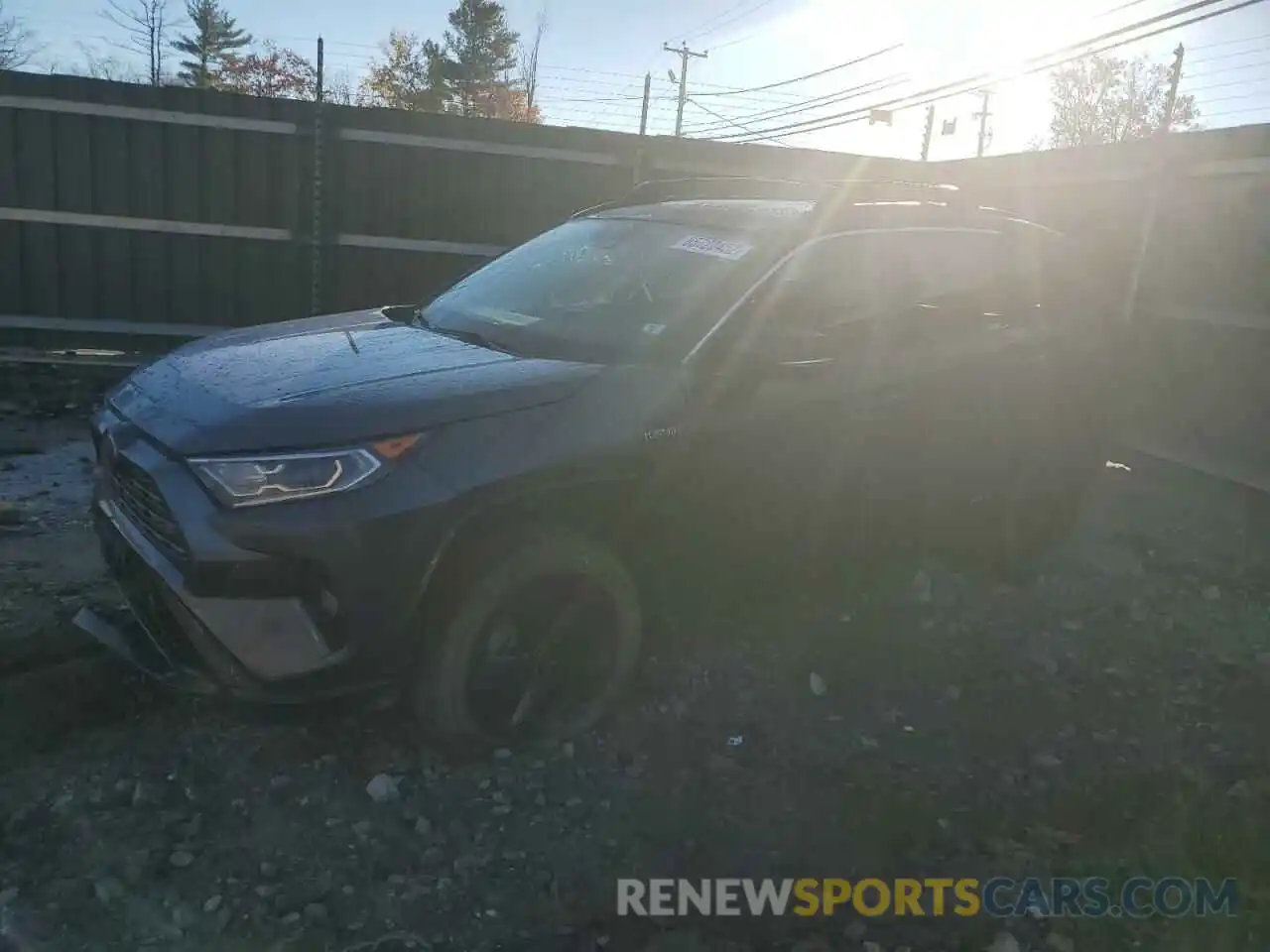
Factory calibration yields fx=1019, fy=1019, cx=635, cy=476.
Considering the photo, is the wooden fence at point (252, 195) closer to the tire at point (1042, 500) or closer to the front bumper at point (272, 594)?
the tire at point (1042, 500)

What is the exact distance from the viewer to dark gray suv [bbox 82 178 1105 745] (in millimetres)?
2625

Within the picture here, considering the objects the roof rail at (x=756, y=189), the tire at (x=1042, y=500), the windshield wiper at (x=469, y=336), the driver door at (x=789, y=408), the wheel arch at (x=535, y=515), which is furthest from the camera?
the tire at (x=1042, y=500)

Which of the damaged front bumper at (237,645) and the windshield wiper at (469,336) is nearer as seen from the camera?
the damaged front bumper at (237,645)

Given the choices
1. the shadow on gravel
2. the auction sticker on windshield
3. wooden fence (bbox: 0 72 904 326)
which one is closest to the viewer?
the shadow on gravel

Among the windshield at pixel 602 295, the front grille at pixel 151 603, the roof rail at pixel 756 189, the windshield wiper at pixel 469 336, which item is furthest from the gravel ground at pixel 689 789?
the roof rail at pixel 756 189

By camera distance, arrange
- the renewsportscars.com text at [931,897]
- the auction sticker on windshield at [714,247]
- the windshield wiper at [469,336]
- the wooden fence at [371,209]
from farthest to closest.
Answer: the wooden fence at [371,209] < the auction sticker on windshield at [714,247] < the windshield wiper at [469,336] < the renewsportscars.com text at [931,897]

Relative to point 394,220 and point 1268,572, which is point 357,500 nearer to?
point 1268,572

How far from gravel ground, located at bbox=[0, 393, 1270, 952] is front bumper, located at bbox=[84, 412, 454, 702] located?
0.14 metres

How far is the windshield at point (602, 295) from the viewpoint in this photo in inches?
132

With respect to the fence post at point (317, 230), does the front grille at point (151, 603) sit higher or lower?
lower

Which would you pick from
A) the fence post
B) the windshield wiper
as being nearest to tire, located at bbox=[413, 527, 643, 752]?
the windshield wiper

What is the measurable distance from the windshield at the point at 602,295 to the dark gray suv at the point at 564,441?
0.05ft

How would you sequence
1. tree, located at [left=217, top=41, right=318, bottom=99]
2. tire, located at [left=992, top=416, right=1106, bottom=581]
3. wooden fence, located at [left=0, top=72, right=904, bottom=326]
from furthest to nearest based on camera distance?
tree, located at [left=217, top=41, right=318, bottom=99]
wooden fence, located at [left=0, top=72, right=904, bottom=326]
tire, located at [left=992, top=416, right=1106, bottom=581]

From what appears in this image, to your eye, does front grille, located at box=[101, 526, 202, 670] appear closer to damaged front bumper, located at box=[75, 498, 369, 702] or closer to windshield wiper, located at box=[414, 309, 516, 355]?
damaged front bumper, located at box=[75, 498, 369, 702]
